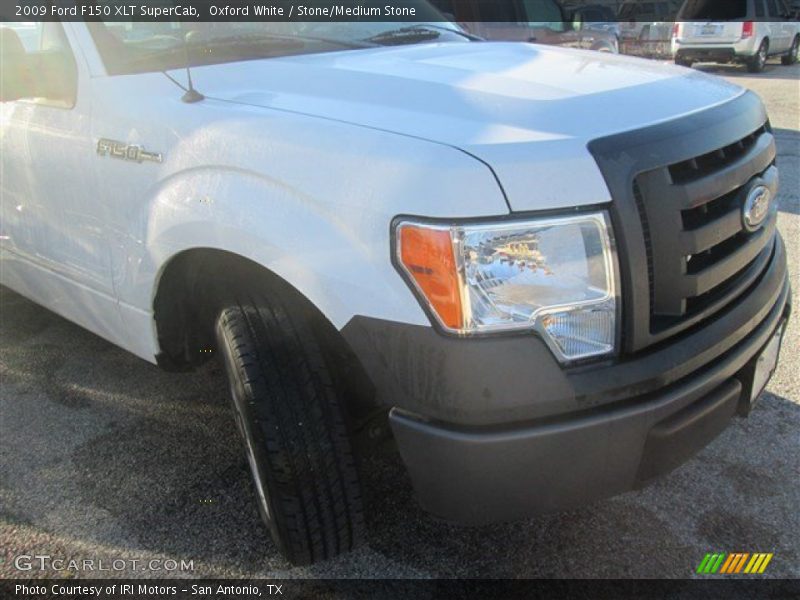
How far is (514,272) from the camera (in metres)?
1.56

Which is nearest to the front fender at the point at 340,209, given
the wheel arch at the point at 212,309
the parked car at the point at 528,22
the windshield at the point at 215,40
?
the wheel arch at the point at 212,309

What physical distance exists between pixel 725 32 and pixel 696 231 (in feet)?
56.4

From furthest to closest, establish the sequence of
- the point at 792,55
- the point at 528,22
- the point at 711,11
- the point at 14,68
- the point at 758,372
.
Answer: the point at 792,55, the point at 711,11, the point at 528,22, the point at 14,68, the point at 758,372

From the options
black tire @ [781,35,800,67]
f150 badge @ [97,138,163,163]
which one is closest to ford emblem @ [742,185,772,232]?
f150 badge @ [97,138,163,163]

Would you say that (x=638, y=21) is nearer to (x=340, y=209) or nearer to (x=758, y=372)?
(x=758, y=372)

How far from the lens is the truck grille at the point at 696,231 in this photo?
5.39 feet

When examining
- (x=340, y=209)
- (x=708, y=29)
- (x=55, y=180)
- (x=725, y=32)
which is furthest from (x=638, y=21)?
(x=340, y=209)

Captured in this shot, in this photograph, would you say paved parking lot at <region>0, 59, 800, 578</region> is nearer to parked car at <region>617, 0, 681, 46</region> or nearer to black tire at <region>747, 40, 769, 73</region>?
black tire at <region>747, 40, 769, 73</region>

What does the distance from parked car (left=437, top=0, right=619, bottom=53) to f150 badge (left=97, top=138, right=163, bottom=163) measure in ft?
18.3

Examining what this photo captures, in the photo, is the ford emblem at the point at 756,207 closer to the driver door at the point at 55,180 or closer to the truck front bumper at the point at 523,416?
the truck front bumper at the point at 523,416

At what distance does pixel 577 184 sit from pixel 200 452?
6.13 feet

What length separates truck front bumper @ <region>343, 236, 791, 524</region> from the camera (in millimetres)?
1556

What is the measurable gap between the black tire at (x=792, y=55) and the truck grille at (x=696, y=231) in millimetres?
20313

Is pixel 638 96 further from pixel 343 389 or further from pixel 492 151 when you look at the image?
pixel 343 389
